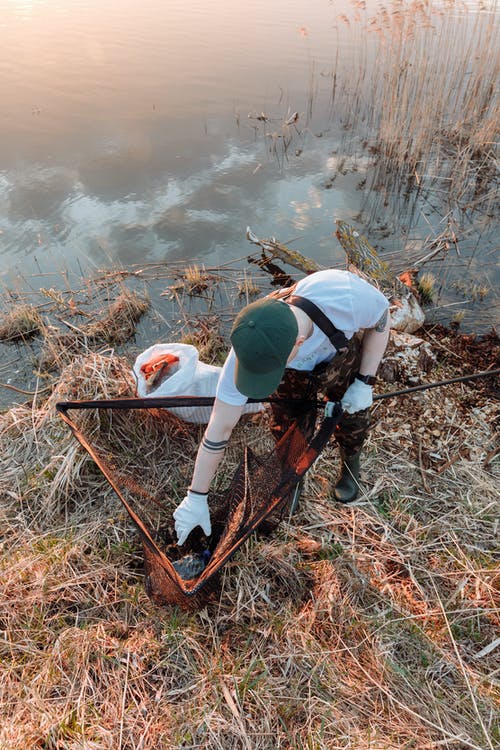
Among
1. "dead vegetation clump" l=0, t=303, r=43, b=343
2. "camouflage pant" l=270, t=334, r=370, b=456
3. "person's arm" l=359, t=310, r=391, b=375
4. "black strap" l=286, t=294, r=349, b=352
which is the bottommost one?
"dead vegetation clump" l=0, t=303, r=43, b=343

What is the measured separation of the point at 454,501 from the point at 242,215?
16.2 ft

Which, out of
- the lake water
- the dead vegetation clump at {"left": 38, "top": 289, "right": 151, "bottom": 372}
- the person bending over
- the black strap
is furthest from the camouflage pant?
the lake water

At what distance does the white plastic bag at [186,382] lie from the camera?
9.50 feet

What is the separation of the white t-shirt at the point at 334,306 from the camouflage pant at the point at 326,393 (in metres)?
0.24

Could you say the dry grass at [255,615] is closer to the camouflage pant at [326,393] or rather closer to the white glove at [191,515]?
the white glove at [191,515]

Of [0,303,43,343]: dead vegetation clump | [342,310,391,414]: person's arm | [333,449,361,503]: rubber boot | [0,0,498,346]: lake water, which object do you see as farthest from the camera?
[0,0,498,346]: lake water

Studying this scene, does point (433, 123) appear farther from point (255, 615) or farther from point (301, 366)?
point (255, 615)

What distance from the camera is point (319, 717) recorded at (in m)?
1.81

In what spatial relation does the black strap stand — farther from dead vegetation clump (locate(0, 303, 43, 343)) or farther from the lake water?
dead vegetation clump (locate(0, 303, 43, 343))

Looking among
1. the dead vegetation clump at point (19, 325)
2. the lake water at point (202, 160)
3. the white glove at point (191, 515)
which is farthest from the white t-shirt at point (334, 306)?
the dead vegetation clump at point (19, 325)

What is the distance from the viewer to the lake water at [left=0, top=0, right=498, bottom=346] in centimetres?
564

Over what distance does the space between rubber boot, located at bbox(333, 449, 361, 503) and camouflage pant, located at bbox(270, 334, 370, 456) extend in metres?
0.11

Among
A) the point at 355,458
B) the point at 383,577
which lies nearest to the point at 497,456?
the point at 355,458

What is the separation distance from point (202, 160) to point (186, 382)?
590 centimetres
